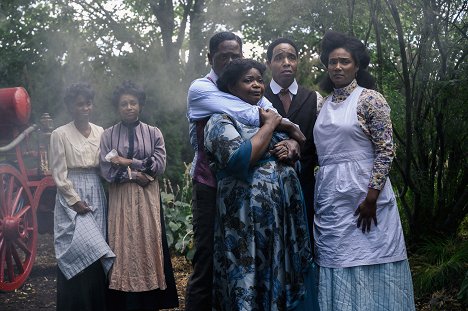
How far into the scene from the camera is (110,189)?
4.89 m

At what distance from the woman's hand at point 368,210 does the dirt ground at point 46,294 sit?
4.66 feet

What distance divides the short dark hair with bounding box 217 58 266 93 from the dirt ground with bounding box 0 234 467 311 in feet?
7.20

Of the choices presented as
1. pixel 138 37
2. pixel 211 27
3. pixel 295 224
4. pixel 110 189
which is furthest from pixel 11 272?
pixel 138 37

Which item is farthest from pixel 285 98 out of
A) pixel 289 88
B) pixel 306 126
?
pixel 306 126

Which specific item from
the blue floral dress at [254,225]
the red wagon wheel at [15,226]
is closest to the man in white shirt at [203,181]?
the blue floral dress at [254,225]

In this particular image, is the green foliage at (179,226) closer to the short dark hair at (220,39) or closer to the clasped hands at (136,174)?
the clasped hands at (136,174)

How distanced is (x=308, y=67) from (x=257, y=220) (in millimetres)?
8056

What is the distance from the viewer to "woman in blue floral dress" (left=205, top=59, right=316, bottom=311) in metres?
3.25

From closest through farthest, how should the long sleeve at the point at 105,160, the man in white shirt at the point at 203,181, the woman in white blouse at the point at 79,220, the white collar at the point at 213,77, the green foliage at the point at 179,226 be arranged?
the man in white shirt at the point at 203,181, the white collar at the point at 213,77, the woman in white blouse at the point at 79,220, the long sleeve at the point at 105,160, the green foliage at the point at 179,226

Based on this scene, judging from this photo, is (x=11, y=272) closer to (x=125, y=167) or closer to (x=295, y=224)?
(x=125, y=167)

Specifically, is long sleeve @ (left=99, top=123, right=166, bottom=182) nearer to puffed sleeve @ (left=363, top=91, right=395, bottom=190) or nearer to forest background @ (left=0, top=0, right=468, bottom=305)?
forest background @ (left=0, top=0, right=468, bottom=305)

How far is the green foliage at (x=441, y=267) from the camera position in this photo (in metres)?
4.95

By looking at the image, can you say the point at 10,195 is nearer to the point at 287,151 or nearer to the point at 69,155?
the point at 69,155

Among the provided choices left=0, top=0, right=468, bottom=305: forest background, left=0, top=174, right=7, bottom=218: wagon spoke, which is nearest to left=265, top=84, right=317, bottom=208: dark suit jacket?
left=0, top=0, right=468, bottom=305: forest background
